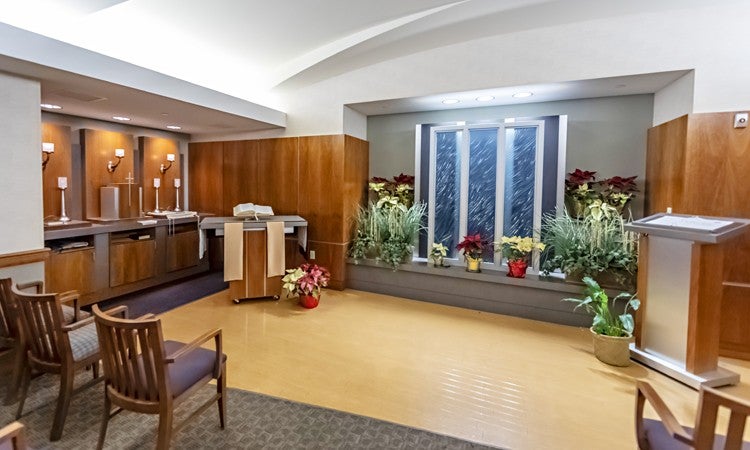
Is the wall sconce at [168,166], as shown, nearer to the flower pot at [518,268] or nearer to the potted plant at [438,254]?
the potted plant at [438,254]

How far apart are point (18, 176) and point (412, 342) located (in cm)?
376

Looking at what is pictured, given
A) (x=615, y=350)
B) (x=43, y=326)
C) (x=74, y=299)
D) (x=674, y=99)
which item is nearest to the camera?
(x=43, y=326)

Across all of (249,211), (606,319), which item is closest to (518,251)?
(606,319)

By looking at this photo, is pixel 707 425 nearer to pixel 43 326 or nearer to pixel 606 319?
pixel 606 319

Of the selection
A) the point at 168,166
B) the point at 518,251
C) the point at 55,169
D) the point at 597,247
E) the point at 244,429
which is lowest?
the point at 244,429

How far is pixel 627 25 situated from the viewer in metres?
3.40

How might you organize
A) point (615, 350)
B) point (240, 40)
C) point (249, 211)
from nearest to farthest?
point (615, 350)
point (240, 40)
point (249, 211)

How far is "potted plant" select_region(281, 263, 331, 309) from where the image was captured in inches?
173

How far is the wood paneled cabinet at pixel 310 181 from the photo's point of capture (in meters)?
5.03

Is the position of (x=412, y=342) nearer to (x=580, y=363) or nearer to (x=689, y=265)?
(x=580, y=363)

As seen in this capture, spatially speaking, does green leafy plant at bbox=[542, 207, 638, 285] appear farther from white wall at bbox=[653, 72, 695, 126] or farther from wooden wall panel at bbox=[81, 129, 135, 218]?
wooden wall panel at bbox=[81, 129, 135, 218]

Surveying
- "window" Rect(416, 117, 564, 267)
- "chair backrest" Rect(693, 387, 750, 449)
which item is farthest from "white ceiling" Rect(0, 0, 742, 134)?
"chair backrest" Rect(693, 387, 750, 449)

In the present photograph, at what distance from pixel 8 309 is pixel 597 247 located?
5.07m

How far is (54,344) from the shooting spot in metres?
2.18
